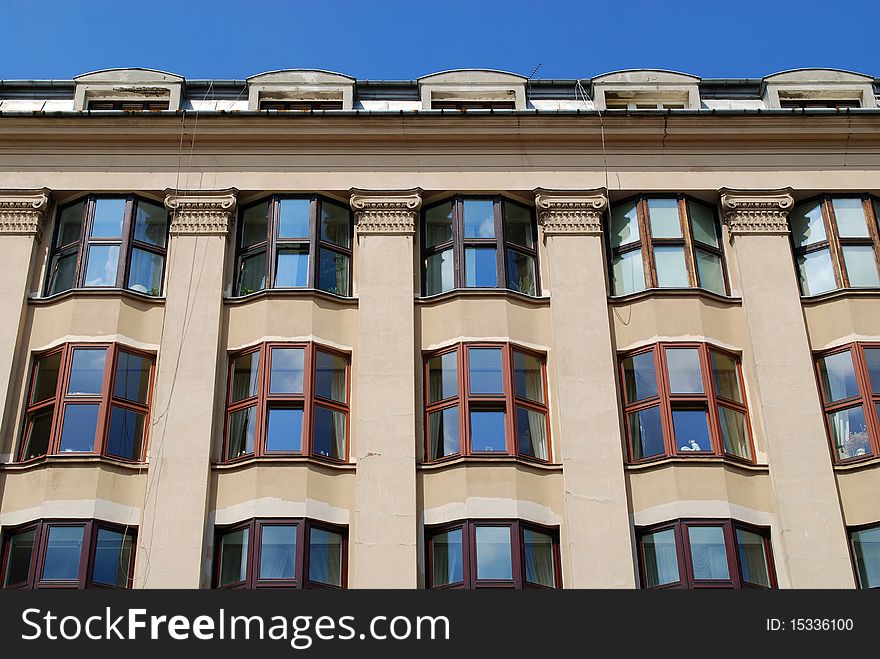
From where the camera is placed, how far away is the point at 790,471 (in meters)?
22.1

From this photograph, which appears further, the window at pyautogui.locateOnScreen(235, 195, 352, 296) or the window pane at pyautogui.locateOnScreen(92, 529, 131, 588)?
the window at pyautogui.locateOnScreen(235, 195, 352, 296)

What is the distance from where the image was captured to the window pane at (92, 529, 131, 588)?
20906 millimetres

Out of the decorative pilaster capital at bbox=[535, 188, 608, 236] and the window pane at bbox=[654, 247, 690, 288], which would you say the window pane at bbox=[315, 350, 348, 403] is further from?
the window pane at bbox=[654, 247, 690, 288]

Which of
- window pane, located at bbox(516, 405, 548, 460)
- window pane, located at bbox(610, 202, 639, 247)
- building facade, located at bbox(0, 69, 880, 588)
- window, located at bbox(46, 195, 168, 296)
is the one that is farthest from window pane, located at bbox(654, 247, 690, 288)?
window, located at bbox(46, 195, 168, 296)

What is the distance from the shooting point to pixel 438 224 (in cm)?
2569

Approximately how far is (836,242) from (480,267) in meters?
7.17

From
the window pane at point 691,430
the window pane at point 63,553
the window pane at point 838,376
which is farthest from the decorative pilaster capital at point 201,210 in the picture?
the window pane at point 838,376

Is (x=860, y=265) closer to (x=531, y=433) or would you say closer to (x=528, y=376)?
(x=528, y=376)

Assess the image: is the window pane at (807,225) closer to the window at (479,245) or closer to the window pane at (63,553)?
the window at (479,245)

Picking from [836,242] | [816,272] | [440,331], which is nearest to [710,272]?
[816,272]

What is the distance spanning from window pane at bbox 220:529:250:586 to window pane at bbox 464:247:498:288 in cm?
670

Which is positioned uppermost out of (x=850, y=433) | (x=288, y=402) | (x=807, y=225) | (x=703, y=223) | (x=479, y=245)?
(x=703, y=223)

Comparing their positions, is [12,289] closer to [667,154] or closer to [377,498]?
[377,498]

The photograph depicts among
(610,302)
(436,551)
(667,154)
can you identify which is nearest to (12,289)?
(436,551)
